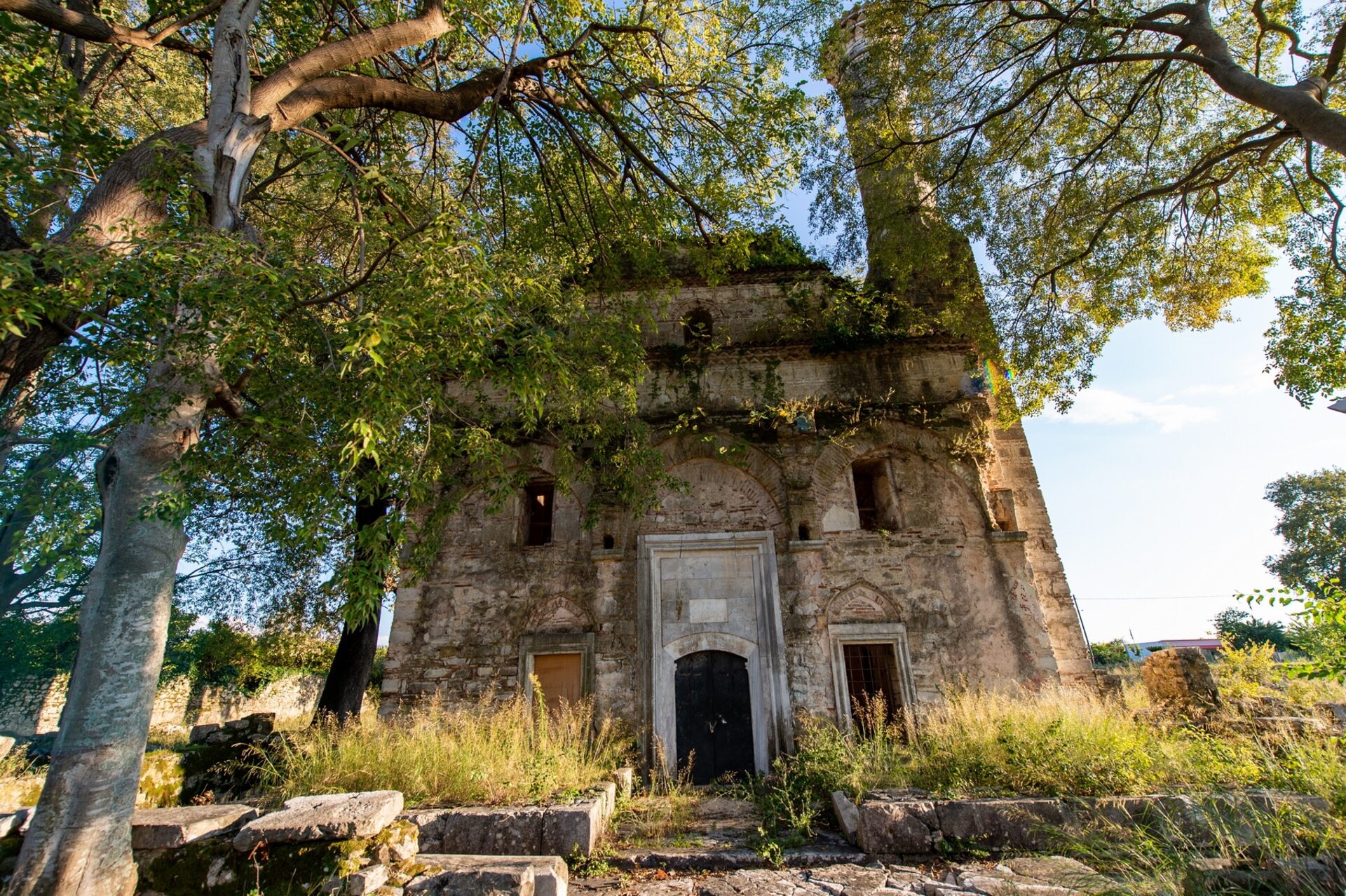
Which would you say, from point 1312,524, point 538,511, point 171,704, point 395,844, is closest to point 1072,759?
point 395,844

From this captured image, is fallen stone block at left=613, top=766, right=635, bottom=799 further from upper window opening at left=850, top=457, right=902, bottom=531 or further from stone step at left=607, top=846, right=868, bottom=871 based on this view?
upper window opening at left=850, top=457, right=902, bottom=531

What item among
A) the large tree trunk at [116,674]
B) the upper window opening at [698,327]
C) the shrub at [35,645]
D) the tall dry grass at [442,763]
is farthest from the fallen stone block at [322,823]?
the shrub at [35,645]

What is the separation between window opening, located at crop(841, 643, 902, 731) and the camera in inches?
337

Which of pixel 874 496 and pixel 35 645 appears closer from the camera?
→ pixel 874 496

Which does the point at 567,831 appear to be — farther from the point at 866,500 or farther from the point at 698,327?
the point at 698,327

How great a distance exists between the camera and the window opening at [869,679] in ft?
28.1

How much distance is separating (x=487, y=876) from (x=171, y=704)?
55.7ft

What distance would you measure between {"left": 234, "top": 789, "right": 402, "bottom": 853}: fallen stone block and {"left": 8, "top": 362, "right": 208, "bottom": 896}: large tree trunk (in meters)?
0.78

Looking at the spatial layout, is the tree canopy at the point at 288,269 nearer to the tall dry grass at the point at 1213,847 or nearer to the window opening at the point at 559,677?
the window opening at the point at 559,677

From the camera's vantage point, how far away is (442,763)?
5.73 m

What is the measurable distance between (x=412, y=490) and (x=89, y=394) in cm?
247

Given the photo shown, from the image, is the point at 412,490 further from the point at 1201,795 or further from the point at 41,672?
the point at 41,672

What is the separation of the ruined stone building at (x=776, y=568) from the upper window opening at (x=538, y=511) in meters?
0.04

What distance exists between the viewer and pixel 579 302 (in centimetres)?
737
